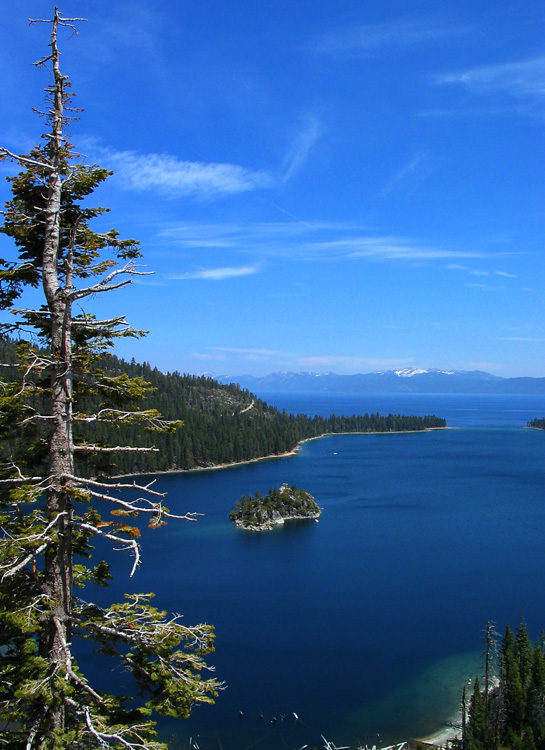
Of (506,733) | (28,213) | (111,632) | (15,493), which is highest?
(28,213)

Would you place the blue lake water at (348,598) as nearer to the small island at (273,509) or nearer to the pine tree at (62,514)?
the small island at (273,509)

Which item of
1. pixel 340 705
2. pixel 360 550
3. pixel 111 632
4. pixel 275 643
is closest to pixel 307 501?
pixel 360 550

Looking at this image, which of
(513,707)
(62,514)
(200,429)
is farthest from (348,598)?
(200,429)

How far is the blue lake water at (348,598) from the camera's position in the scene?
30.8 m

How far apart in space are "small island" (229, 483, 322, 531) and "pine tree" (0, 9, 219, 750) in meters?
64.6

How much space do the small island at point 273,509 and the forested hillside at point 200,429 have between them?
2527cm

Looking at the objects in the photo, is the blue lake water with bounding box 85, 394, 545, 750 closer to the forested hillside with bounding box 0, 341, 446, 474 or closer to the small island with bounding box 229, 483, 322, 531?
the small island with bounding box 229, 483, 322, 531

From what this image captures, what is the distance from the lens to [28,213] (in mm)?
9180

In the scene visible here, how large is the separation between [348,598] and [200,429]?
324 ft

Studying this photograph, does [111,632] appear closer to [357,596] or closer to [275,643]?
[275,643]

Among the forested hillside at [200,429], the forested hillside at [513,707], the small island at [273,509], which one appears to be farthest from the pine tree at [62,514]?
the forested hillside at [200,429]

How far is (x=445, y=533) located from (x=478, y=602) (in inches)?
873

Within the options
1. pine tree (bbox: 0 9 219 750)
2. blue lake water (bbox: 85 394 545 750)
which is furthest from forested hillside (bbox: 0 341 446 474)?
pine tree (bbox: 0 9 219 750)

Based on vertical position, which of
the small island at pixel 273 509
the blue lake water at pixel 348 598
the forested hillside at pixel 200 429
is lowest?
the blue lake water at pixel 348 598
